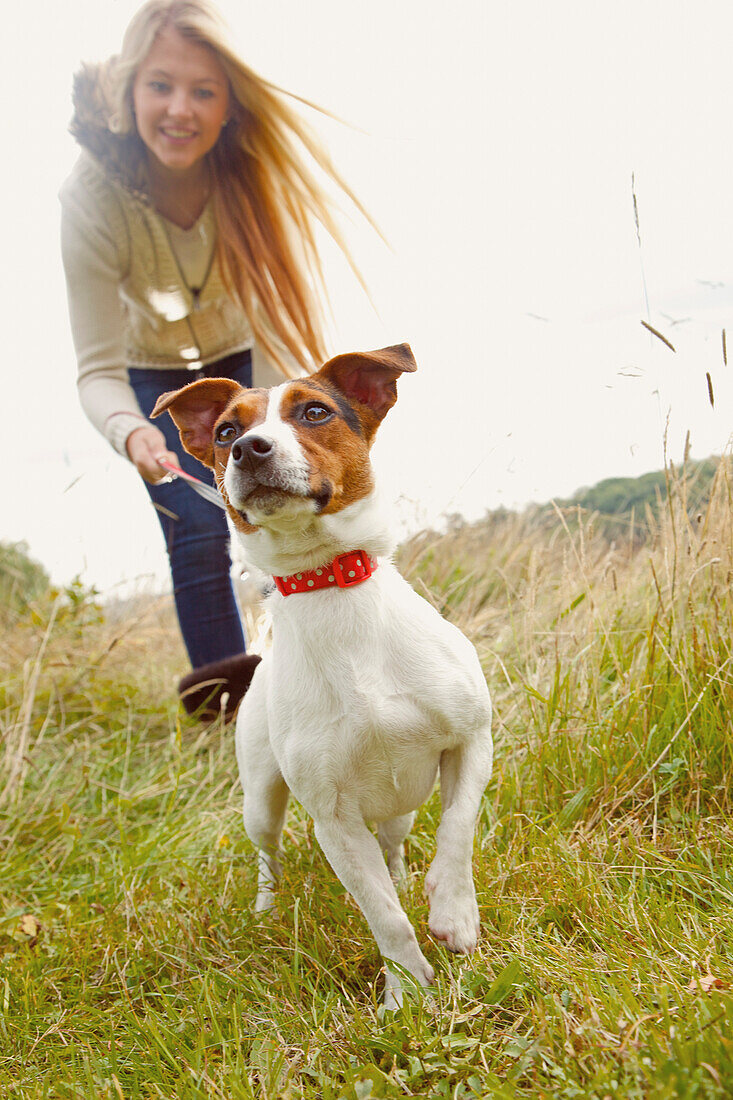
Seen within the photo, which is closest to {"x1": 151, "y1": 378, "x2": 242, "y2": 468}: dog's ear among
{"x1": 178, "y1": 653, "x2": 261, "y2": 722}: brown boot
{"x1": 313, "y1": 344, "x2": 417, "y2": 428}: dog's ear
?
{"x1": 313, "y1": 344, "x2": 417, "y2": 428}: dog's ear

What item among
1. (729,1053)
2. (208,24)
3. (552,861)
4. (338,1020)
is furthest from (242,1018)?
(208,24)

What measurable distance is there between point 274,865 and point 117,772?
6.00 feet

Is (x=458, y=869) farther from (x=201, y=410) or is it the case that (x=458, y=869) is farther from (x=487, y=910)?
(x=201, y=410)

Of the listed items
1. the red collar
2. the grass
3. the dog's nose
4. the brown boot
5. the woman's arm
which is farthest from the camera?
the brown boot

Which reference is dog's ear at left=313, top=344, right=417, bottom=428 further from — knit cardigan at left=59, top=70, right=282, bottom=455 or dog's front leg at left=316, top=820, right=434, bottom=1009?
knit cardigan at left=59, top=70, right=282, bottom=455

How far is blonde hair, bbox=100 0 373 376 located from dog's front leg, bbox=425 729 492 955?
98.7 inches

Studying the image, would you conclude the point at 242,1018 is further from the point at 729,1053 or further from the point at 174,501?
the point at 174,501

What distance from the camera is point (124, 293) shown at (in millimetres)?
4352

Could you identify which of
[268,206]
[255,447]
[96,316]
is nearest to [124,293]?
[96,316]

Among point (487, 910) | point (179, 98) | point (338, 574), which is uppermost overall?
point (179, 98)

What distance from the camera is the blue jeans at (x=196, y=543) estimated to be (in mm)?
4332

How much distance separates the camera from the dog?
6.83 feet

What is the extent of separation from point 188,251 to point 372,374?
2.30 m

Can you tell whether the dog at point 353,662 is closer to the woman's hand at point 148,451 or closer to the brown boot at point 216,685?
the woman's hand at point 148,451
